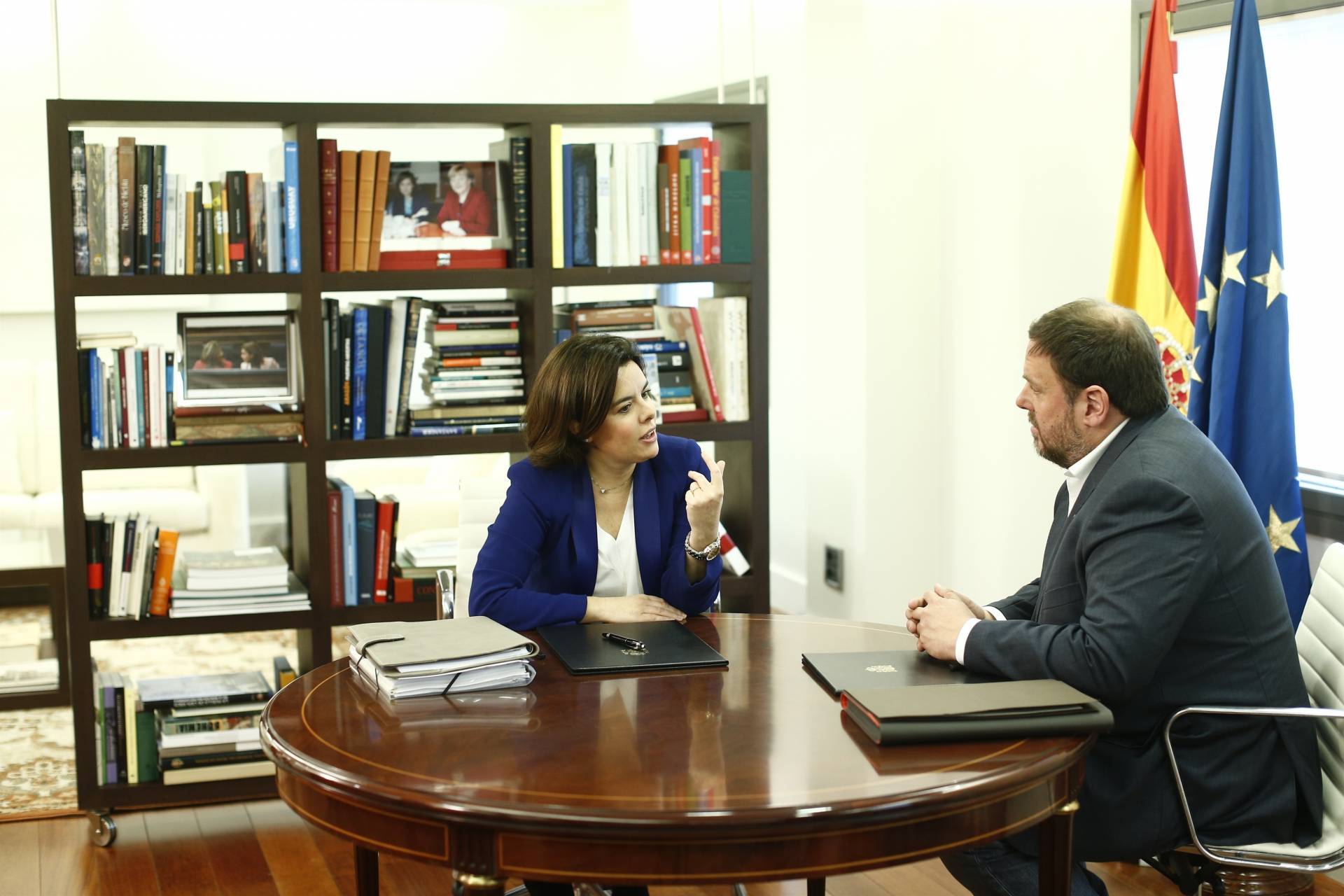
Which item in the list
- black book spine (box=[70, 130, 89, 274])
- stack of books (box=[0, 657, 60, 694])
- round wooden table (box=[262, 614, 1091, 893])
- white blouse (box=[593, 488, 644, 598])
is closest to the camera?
round wooden table (box=[262, 614, 1091, 893])

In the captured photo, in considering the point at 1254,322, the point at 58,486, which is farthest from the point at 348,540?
the point at 58,486

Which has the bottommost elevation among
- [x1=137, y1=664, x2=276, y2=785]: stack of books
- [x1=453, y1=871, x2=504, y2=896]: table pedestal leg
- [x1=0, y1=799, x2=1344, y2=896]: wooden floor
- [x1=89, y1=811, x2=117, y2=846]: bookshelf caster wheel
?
[x1=0, y1=799, x2=1344, y2=896]: wooden floor

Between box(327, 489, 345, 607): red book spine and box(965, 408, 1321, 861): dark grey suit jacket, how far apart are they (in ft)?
6.61

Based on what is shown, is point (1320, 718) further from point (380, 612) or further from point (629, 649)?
point (380, 612)

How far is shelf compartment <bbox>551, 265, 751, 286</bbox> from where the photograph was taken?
3.49 meters

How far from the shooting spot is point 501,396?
3551mm

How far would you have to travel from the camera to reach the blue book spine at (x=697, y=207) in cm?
356

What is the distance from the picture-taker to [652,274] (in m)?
3.55

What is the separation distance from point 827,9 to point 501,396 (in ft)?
5.99

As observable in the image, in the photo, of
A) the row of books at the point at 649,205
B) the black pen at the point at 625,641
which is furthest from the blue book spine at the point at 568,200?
the black pen at the point at 625,641

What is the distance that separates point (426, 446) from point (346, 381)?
0.27 m

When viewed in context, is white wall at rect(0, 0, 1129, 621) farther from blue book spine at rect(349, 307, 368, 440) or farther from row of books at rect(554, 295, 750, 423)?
blue book spine at rect(349, 307, 368, 440)

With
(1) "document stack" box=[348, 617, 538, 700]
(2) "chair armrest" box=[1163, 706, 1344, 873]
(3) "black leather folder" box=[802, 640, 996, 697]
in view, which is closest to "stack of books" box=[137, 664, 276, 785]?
(1) "document stack" box=[348, 617, 538, 700]

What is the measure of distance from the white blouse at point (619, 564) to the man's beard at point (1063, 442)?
33.8 inches
